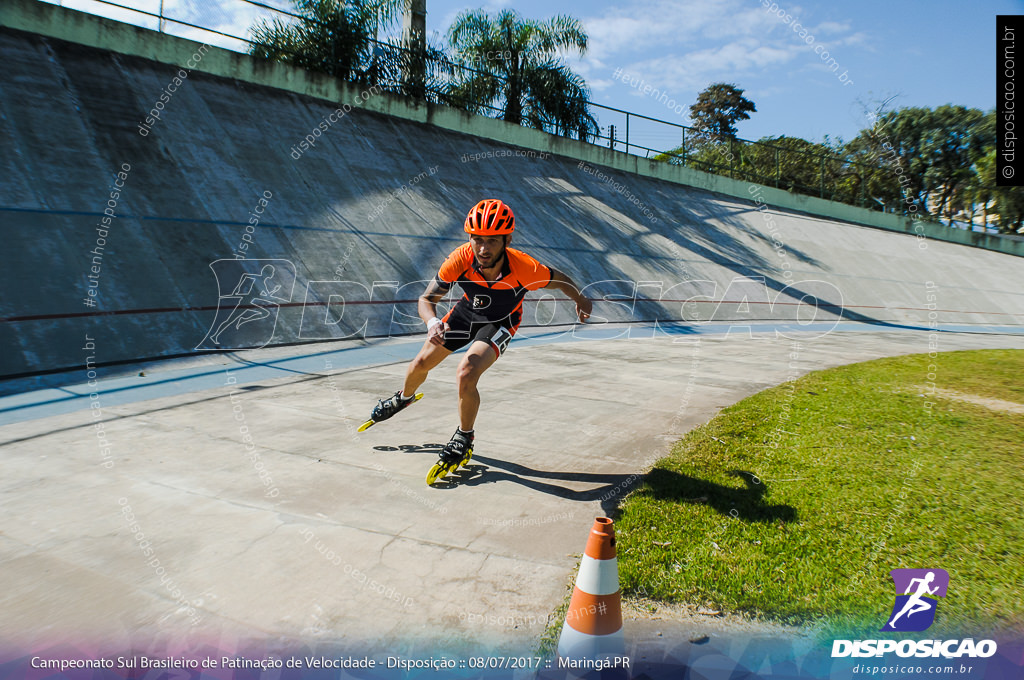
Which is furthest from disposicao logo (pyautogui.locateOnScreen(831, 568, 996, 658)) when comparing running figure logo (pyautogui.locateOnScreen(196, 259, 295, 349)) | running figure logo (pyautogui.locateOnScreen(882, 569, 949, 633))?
running figure logo (pyautogui.locateOnScreen(196, 259, 295, 349))

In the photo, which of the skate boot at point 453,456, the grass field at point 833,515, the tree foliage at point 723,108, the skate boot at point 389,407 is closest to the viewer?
the grass field at point 833,515

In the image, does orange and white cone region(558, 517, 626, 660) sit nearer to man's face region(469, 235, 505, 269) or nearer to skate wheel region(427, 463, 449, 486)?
skate wheel region(427, 463, 449, 486)

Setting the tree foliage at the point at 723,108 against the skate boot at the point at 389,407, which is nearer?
the skate boot at the point at 389,407

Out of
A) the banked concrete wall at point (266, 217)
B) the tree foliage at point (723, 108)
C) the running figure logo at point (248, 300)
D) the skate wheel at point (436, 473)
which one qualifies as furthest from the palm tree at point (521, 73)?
the tree foliage at point (723, 108)

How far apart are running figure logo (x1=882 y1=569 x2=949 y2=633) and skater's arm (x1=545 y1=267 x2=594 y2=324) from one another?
2.50 metres

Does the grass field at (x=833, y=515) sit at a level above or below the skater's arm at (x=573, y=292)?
below

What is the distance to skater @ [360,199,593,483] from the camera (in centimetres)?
439

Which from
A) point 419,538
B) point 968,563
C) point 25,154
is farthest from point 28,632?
point 25,154

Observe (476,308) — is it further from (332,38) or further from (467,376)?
(332,38)

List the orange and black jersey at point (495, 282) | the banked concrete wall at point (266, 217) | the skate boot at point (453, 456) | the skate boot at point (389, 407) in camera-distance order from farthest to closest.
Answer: the banked concrete wall at point (266, 217), the skate boot at point (389, 407), the orange and black jersey at point (495, 282), the skate boot at point (453, 456)

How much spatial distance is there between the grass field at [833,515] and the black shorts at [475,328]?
153 cm

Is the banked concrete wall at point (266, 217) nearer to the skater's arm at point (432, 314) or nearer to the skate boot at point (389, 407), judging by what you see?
the skate boot at point (389, 407)

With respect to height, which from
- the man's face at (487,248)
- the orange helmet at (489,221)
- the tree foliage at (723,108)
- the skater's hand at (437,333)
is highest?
the tree foliage at (723,108)

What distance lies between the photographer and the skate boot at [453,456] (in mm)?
4206
